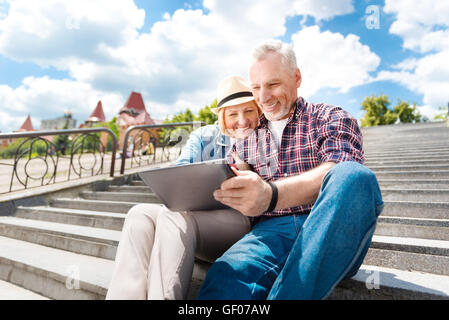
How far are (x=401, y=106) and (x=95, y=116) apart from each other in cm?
6279

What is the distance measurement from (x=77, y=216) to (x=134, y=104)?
60.6m

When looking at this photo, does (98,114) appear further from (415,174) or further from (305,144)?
(305,144)

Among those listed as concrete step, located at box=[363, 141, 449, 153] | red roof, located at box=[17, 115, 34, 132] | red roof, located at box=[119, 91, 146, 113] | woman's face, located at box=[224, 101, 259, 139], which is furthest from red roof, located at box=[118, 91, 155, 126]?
woman's face, located at box=[224, 101, 259, 139]

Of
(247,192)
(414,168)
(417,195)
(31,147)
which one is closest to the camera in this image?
(247,192)

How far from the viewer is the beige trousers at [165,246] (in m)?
1.05

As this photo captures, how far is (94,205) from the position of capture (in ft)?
11.7

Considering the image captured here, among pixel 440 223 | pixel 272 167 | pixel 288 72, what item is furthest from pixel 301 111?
pixel 440 223

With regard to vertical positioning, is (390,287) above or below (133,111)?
below

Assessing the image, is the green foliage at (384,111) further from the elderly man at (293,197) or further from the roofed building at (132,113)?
the roofed building at (132,113)

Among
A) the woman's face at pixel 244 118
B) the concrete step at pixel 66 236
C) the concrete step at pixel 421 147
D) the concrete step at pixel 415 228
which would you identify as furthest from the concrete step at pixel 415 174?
the concrete step at pixel 66 236

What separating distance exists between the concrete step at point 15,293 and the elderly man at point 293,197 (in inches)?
61.6

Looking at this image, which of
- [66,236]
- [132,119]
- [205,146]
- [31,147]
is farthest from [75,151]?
[132,119]
